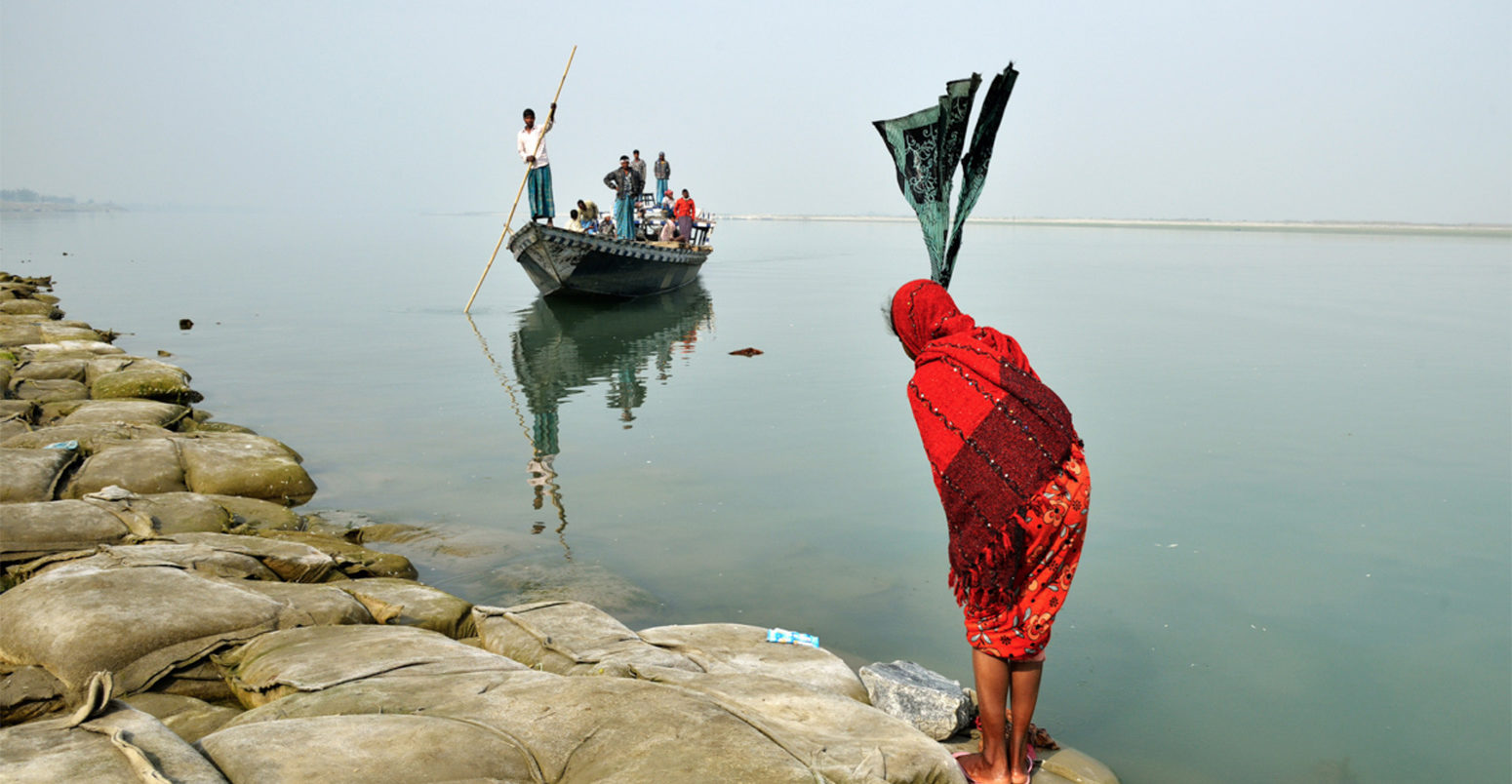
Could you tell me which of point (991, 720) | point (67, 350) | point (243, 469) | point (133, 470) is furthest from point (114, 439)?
point (991, 720)

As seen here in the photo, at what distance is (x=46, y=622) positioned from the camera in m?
3.39

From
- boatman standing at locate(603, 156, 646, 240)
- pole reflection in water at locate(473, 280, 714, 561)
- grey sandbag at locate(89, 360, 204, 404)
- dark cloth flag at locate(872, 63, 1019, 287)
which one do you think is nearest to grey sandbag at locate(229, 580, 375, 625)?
pole reflection in water at locate(473, 280, 714, 561)

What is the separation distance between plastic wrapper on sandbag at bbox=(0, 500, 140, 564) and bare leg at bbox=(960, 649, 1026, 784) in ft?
12.6

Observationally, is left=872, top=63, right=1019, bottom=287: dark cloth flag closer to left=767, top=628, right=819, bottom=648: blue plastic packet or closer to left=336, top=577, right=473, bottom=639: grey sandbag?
left=767, top=628, right=819, bottom=648: blue plastic packet

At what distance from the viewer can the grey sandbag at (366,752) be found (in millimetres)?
2312

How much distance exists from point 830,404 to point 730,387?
160 centimetres

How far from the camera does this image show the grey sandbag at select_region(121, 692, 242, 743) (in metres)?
3.10

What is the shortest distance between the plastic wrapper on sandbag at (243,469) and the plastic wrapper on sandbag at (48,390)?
86.9 inches

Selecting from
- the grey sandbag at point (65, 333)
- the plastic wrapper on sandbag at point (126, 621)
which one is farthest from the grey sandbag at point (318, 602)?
Answer: the grey sandbag at point (65, 333)

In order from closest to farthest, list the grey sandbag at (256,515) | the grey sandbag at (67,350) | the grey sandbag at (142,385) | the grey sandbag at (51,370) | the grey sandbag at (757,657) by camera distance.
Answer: the grey sandbag at (757,657)
the grey sandbag at (256,515)
the grey sandbag at (142,385)
the grey sandbag at (51,370)
the grey sandbag at (67,350)

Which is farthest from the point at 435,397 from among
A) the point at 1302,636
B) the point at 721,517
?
the point at 1302,636

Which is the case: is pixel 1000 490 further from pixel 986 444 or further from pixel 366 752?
pixel 366 752

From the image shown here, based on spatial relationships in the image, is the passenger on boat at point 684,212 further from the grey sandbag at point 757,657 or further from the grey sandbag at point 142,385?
the grey sandbag at point 757,657

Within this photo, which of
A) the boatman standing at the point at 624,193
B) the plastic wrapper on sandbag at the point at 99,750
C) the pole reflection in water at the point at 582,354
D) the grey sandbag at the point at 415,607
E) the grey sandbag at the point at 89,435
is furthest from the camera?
the boatman standing at the point at 624,193
